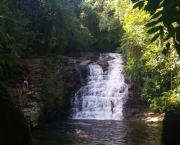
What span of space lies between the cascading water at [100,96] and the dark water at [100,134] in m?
2.46

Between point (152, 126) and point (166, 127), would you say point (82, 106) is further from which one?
point (166, 127)

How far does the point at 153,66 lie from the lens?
17.4 meters

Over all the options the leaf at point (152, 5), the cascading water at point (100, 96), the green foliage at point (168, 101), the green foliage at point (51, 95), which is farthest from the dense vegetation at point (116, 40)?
the leaf at point (152, 5)

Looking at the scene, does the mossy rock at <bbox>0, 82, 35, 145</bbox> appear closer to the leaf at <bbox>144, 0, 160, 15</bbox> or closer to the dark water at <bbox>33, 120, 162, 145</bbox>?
the leaf at <bbox>144, 0, 160, 15</bbox>

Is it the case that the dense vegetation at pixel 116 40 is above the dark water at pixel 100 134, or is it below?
above

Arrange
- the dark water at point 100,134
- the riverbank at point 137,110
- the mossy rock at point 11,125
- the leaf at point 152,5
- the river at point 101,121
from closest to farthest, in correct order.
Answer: the leaf at point 152,5
the mossy rock at point 11,125
the dark water at point 100,134
the river at point 101,121
the riverbank at point 137,110

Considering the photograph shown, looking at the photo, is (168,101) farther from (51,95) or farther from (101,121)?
(51,95)

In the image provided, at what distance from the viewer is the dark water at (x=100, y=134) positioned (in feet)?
37.6

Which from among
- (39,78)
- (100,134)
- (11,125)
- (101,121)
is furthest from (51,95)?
Answer: (11,125)

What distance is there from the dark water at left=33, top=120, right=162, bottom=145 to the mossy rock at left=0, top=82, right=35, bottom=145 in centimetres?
938

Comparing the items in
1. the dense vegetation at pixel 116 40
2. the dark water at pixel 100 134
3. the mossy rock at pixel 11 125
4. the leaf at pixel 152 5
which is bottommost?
the dark water at pixel 100 134

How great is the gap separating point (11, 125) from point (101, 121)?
15.1 metres

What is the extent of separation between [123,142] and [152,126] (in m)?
3.98

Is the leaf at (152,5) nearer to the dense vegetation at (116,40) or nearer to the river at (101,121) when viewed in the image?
the dense vegetation at (116,40)
